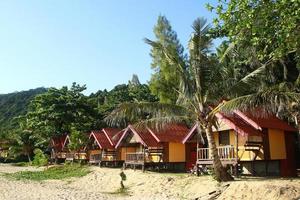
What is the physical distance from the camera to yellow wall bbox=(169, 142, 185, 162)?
28.0m

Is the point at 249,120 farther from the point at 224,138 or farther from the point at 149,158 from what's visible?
the point at 149,158

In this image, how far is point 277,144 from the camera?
72.6 feet

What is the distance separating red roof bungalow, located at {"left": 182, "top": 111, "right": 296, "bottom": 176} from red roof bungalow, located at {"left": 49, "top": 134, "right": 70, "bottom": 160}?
2589 centimetres

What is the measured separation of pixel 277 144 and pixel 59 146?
31.6 m

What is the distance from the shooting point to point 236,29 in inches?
486

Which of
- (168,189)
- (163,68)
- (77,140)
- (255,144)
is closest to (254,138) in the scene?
(255,144)

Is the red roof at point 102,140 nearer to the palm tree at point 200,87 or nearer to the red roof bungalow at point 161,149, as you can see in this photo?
the red roof bungalow at point 161,149

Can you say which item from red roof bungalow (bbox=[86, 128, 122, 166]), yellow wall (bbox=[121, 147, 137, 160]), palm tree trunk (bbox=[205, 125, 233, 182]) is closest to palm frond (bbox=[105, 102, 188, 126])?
palm tree trunk (bbox=[205, 125, 233, 182])

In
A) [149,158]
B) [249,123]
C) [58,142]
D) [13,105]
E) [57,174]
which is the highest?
[13,105]

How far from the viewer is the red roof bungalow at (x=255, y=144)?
2069cm

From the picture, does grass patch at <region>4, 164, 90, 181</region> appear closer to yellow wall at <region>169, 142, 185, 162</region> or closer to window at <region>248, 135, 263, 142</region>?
yellow wall at <region>169, 142, 185, 162</region>

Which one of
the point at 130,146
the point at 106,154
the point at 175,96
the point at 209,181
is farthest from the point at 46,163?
the point at 209,181

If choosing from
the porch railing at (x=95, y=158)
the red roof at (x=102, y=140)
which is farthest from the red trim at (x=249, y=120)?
the porch railing at (x=95, y=158)

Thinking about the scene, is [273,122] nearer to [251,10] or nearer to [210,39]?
[210,39]
